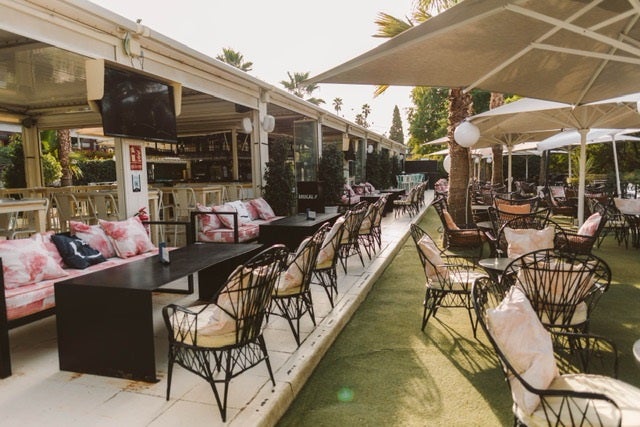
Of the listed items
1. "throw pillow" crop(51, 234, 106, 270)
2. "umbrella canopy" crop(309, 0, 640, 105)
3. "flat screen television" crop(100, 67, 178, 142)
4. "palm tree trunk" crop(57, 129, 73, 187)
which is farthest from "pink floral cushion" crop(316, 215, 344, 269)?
"palm tree trunk" crop(57, 129, 73, 187)

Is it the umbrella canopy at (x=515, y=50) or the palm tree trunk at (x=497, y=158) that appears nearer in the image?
the umbrella canopy at (x=515, y=50)

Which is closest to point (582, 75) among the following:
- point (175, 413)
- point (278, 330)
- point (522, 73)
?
point (522, 73)

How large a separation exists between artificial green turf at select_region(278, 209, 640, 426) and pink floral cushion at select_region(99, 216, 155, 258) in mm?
2532

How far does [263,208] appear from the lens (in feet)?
27.4

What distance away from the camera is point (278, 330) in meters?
3.71

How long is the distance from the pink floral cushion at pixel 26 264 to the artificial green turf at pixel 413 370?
2.41m

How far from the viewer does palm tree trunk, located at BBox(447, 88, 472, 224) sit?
7.71 meters

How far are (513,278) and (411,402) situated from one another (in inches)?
59.6

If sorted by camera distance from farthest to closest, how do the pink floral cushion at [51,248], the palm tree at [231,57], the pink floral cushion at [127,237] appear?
the palm tree at [231,57] → the pink floral cushion at [127,237] → the pink floral cushion at [51,248]

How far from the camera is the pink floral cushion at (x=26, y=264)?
3.36 metres

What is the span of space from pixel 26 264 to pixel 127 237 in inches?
50.4

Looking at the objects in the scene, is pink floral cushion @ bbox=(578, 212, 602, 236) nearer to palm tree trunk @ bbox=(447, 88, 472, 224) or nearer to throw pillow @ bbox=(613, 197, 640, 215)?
palm tree trunk @ bbox=(447, 88, 472, 224)

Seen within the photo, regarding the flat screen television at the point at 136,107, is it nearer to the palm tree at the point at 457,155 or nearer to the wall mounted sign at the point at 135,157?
the wall mounted sign at the point at 135,157

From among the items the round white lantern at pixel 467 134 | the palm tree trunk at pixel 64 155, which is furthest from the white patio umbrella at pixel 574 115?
the palm tree trunk at pixel 64 155
